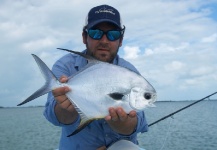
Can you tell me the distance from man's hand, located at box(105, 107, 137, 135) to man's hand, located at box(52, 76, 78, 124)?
16.7 inches

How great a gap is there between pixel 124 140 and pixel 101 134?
1.04ft

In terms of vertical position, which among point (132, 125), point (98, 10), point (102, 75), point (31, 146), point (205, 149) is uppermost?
point (98, 10)

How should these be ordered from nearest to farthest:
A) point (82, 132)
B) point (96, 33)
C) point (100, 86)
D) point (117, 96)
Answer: point (117, 96)
point (100, 86)
point (96, 33)
point (82, 132)

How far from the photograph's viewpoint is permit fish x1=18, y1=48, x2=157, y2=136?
276 centimetres

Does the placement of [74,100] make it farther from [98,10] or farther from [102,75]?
[98,10]

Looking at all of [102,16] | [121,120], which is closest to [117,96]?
[121,120]

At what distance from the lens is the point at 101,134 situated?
396 cm

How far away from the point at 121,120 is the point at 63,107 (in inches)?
23.4

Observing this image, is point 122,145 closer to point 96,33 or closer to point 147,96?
point 147,96

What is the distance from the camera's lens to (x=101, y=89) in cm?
284

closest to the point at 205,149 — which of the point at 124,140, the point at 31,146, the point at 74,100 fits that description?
the point at 31,146

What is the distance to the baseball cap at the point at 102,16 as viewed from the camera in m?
3.47

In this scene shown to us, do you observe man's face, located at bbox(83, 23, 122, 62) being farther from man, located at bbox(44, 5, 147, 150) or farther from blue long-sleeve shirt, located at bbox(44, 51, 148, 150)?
blue long-sleeve shirt, located at bbox(44, 51, 148, 150)

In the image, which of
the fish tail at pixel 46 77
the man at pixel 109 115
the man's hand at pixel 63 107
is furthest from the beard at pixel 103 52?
the fish tail at pixel 46 77
